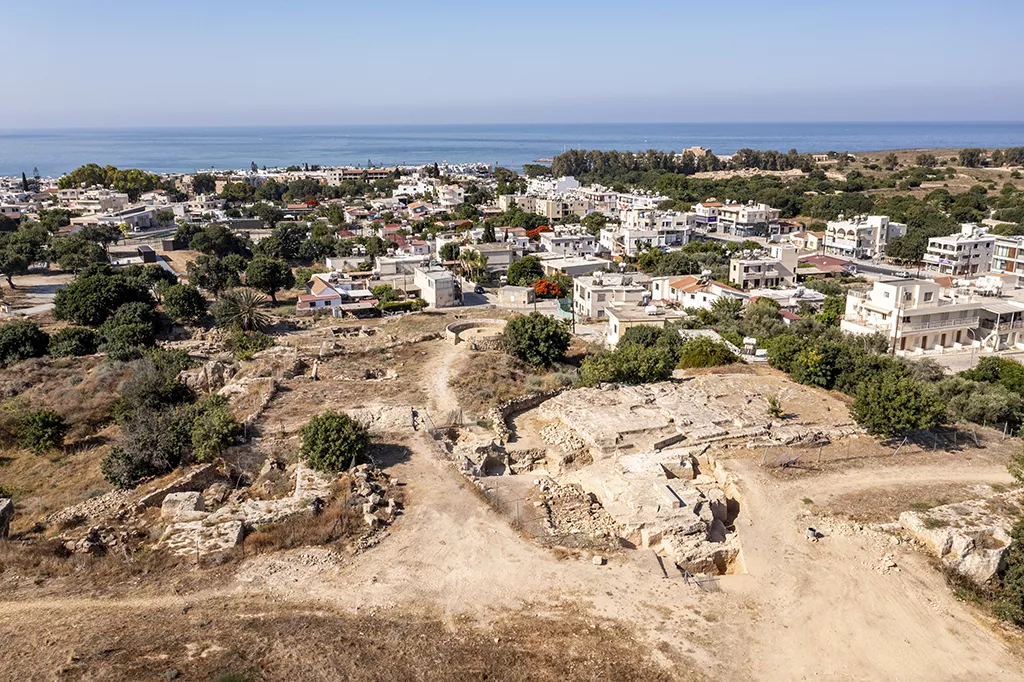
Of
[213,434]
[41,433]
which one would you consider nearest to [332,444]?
[213,434]

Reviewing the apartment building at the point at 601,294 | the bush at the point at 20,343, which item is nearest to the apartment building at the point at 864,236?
the apartment building at the point at 601,294

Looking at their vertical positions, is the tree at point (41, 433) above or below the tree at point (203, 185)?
below

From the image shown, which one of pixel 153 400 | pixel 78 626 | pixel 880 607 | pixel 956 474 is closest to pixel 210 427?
pixel 153 400

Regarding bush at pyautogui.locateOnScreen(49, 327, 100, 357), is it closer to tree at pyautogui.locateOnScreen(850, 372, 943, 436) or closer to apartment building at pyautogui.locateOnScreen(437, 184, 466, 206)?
tree at pyautogui.locateOnScreen(850, 372, 943, 436)

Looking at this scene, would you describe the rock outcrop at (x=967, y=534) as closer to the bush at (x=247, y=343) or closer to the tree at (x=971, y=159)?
the bush at (x=247, y=343)

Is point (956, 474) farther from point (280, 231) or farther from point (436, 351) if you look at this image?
point (280, 231)

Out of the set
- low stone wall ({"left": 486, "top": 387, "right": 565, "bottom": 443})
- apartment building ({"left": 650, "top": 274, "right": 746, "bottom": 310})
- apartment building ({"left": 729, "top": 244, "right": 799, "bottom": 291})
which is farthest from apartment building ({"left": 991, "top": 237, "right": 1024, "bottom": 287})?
low stone wall ({"left": 486, "top": 387, "right": 565, "bottom": 443})
